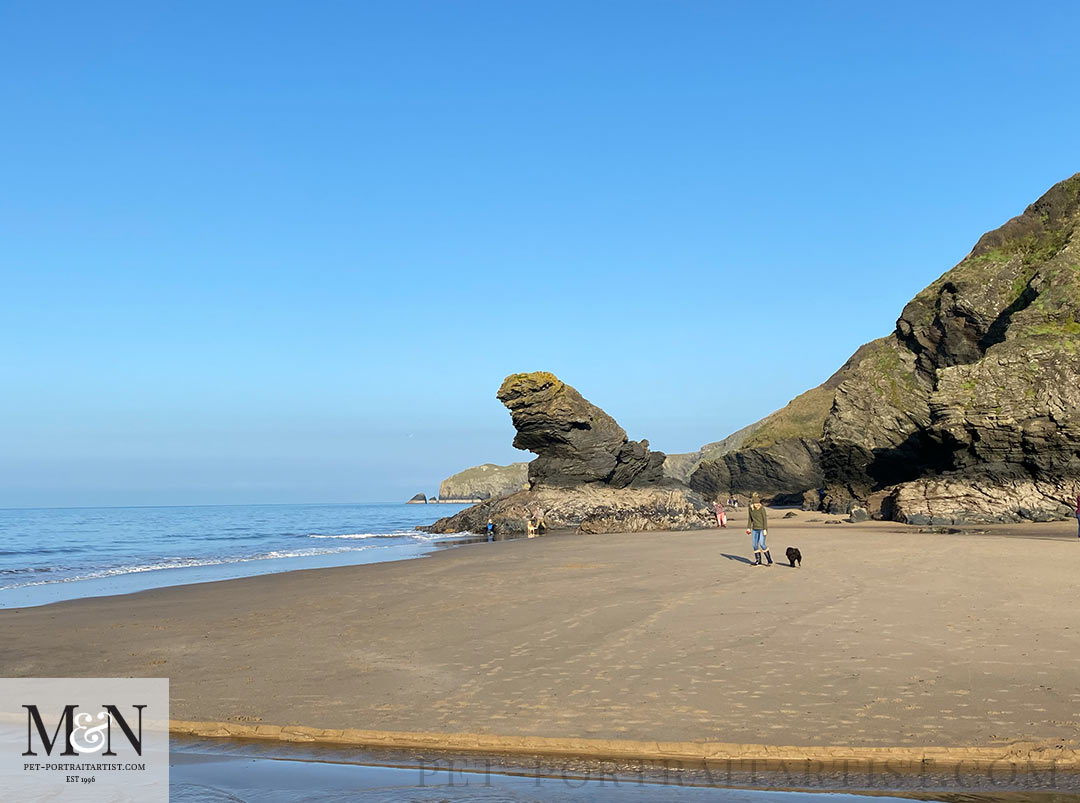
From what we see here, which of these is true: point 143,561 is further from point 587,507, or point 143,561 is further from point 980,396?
point 980,396

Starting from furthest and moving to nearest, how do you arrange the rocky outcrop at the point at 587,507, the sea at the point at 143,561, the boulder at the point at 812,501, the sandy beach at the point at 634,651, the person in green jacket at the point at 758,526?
the boulder at the point at 812,501, the rocky outcrop at the point at 587,507, the sea at the point at 143,561, the person in green jacket at the point at 758,526, the sandy beach at the point at 634,651

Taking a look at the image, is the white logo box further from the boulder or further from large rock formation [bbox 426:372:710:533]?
the boulder

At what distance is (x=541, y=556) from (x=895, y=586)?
45.3 feet

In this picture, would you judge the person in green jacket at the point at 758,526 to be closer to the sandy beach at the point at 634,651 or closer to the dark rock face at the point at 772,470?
the sandy beach at the point at 634,651

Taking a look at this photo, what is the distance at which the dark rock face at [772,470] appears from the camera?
9744 cm

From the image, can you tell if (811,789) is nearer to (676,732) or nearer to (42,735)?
(676,732)

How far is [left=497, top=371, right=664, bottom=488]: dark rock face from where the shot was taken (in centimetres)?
6047

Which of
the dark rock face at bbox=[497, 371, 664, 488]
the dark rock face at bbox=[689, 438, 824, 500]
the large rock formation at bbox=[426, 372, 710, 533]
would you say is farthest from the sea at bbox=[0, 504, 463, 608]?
the dark rock face at bbox=[689, 438, 824, 500]

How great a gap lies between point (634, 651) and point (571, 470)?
160 feet

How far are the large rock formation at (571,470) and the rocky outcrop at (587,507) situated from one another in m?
0.07

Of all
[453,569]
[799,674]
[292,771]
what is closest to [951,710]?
[799,674]

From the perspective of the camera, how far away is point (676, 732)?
827cm

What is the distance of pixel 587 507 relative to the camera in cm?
5747

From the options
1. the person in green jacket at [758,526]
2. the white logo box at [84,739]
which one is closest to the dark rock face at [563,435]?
the person in green jacket at [758,526]
